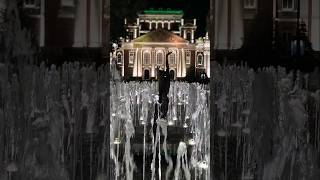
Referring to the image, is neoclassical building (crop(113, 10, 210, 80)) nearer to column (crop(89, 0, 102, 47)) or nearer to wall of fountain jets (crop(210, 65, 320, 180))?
wall of fountain jets (crop(210, 65, 320, 180))

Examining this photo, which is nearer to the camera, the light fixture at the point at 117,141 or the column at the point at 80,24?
the column at the point at 80,24

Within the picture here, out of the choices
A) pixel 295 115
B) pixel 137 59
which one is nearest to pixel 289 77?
pixel 295 115

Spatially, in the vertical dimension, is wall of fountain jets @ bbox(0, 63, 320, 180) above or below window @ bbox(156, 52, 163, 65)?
below

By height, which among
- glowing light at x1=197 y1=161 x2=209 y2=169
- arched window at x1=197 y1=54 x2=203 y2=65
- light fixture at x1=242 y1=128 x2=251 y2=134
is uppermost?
arched window at x1=197 y1=54 x2=203 y2=65

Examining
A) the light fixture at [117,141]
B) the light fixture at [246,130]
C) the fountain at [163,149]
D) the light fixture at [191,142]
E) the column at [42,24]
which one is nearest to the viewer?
the column at [42,24]

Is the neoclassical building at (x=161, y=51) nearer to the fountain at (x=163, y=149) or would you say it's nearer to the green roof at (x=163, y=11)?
the green roof at (x=163, y=11)

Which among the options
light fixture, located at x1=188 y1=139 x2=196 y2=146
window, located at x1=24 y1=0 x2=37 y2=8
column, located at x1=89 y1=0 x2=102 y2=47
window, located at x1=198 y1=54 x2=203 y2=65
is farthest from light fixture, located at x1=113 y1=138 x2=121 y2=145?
window, located at x1=198 y1=54 x2=203 y2=65

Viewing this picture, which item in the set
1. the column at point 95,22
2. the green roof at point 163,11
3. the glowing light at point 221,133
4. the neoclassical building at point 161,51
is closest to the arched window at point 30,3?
the column at point 95,22

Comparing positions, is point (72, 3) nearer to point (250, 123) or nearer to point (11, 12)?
point (11, 12)

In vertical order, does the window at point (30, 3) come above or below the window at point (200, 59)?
below

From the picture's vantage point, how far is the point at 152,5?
54.8 m

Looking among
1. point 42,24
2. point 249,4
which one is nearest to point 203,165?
point 249,4

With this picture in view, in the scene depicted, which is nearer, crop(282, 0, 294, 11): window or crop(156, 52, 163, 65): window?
crop(282, 0, 294, 11): window

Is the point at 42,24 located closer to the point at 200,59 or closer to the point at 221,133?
the point at 221,133
